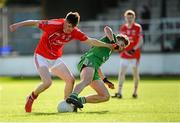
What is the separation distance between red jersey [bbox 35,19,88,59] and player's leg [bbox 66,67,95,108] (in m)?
0.66

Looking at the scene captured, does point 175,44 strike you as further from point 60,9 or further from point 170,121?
point 170,121

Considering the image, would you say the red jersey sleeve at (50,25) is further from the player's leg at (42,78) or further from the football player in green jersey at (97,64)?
the football player in green jersey at (97,64)

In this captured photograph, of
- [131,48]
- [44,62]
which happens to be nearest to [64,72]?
[44,62]

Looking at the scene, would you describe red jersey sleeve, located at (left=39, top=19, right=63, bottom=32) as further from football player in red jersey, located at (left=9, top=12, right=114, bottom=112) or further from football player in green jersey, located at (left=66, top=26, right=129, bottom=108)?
football player in green jersey, located at (left=66, top=26, right=129, bottom=108)

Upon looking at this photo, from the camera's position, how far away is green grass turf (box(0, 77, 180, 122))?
599 inches

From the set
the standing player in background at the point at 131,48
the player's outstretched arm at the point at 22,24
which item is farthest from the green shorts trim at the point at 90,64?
the standing player in background at the point at 131,48

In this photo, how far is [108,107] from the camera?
18219mm

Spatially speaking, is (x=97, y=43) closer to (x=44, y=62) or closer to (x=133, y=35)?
(x=44, y=62)

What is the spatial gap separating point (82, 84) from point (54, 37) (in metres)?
1.22

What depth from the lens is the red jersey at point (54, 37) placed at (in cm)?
1664

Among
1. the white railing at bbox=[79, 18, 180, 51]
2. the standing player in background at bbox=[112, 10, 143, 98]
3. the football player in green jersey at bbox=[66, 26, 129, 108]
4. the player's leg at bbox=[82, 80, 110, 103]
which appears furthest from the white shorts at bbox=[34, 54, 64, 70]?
the white railing at bbox=[79, 18, 180, 51]

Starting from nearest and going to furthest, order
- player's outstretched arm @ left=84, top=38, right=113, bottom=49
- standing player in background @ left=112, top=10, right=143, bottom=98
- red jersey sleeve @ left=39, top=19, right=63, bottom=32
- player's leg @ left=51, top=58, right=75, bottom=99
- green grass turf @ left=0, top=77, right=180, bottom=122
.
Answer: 1. green grass turf @ left=0, top=77, right=180, bottom=122
2. player's outstretched arm @ left=84, top=38, right=113, bottom=49
3. red jersey sleeve @ left=39, top=19, right=63, bottom=32
4. player's leg @ left=51, top=58, right=75, bottom=99
5. standing player in background @ left=112, top=10, right=143, bottom=98

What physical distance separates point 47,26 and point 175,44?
19992 mm

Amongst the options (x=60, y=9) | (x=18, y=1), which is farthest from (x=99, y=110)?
→ (x=18, y=1)
